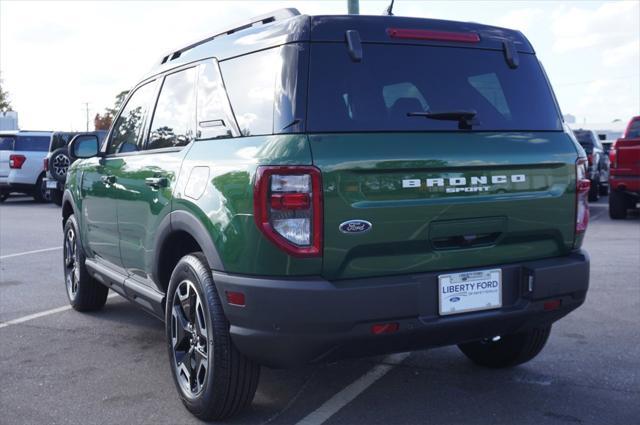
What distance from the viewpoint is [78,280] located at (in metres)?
6.07

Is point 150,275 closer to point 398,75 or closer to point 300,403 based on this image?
point 300,403

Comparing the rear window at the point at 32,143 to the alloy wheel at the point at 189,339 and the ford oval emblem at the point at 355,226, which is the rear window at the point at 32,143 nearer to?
the alloy wheel at the point at 189,339

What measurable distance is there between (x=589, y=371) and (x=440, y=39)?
220 cm

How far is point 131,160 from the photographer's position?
15.3 ft

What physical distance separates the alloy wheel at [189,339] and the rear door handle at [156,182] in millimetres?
591

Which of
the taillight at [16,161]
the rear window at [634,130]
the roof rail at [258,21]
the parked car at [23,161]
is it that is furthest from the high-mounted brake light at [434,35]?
the taillight at [16,161]

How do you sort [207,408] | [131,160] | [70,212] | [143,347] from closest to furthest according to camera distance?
[207,408], [131,160], [143,347], [70,212]

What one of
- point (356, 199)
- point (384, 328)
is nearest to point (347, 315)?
point (384, 328)

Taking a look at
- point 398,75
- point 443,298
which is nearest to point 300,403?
point 443,298

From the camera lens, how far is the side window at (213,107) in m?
3.66

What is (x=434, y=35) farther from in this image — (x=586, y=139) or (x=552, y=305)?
(x=586, y=139)

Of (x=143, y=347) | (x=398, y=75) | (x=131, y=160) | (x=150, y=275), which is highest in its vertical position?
(x=398, y=75)

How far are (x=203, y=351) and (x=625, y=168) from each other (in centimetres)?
1044

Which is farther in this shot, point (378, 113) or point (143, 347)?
point (143, 347)
